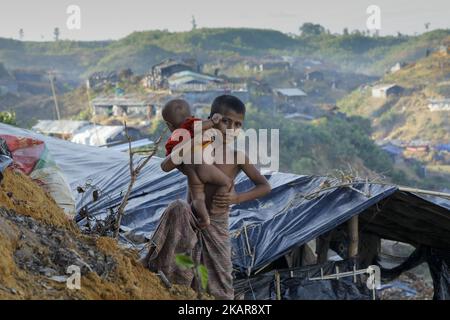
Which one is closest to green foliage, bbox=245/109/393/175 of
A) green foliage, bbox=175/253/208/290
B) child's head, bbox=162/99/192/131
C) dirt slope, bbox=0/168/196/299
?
dirt slope, bbox=0/168/196/299

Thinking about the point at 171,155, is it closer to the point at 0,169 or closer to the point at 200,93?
the point at 0,169

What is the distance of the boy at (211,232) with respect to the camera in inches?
126

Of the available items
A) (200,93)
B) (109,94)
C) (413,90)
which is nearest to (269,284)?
(200,93)

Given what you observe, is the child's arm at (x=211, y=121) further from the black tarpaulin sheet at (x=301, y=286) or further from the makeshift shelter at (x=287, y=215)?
the black tarpaulin sheet at (x=301, y=286)

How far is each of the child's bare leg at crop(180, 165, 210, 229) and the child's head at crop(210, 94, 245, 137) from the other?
9.6 inches

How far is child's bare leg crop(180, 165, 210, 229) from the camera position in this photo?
3.22 metres

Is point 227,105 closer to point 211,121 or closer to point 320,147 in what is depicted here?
point 211,121

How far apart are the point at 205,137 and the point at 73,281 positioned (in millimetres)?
890

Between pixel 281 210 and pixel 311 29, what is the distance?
238ft

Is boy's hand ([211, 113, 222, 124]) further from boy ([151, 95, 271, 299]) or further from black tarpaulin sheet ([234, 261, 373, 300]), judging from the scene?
black tarpaulin sheet ([234, 261, 373, 300])

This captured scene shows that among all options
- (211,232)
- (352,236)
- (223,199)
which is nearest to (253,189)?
(223,199)

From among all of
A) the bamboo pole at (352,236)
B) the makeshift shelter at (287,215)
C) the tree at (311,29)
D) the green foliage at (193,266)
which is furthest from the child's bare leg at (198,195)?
the tree at (311,29)

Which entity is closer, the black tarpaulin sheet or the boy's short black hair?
the boy's short black hair

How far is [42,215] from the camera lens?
357 cm
